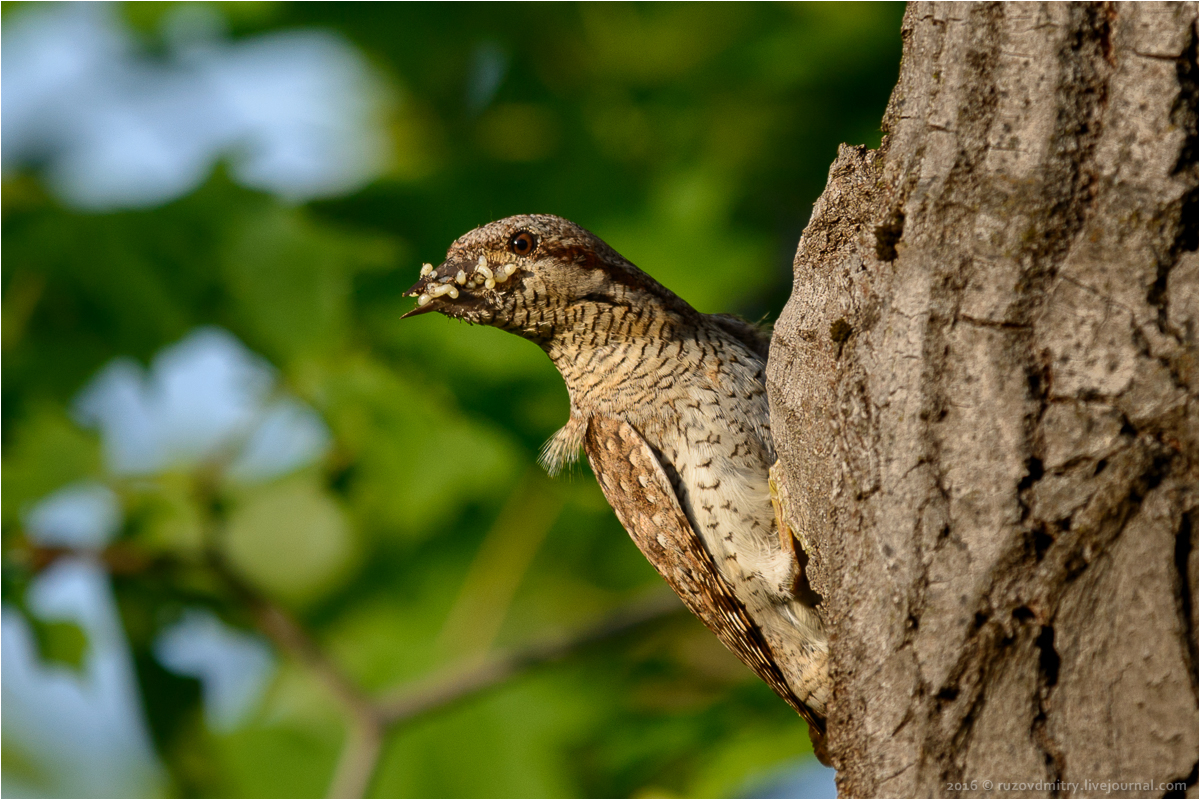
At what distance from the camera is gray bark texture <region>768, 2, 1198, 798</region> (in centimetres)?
187

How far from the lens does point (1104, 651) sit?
1.90m

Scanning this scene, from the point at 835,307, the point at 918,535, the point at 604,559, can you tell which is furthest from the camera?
the point at 604,559

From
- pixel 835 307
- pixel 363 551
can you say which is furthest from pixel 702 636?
pixel 835 307

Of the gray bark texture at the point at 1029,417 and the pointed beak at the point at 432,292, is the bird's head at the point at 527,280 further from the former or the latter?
the gray bark texture at the point at 1029,417

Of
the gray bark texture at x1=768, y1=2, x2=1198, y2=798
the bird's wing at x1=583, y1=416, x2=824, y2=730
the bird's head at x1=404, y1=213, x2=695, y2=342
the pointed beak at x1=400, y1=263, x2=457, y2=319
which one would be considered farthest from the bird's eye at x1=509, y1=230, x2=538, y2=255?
the gray bark texture at x1=768, y1=2, x2=1198, y2=798

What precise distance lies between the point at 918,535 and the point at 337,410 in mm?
4338

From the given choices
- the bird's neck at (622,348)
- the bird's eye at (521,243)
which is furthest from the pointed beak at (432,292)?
the bird's neck at (622,348)

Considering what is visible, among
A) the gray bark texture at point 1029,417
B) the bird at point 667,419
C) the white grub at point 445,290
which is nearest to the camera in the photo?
the gray bark texture at point 1029,417

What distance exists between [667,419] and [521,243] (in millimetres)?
881

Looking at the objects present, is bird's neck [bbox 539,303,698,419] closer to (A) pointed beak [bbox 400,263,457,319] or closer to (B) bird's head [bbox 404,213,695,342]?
(B) bird's head [bbox 404,213,695,342]

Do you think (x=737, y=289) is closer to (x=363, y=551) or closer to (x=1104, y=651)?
(x=363, y=551)

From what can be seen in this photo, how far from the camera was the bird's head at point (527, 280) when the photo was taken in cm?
363

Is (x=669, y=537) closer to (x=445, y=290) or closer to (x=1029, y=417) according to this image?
(x=445, y=290)

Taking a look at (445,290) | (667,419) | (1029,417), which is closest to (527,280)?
(445,290)
